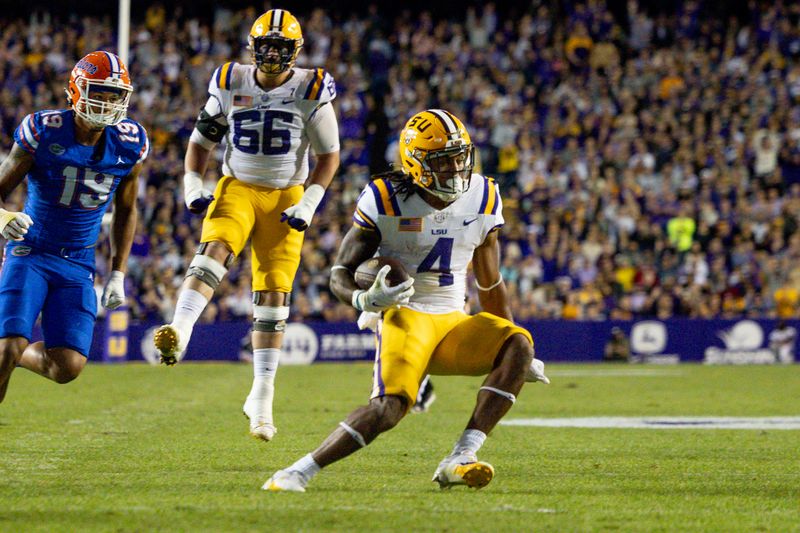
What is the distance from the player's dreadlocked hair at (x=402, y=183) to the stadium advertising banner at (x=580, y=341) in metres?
11.5

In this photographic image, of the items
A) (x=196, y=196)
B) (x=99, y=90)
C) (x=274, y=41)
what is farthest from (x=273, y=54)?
(x=99, y=90)

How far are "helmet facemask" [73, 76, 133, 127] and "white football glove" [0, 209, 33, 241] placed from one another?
662mm

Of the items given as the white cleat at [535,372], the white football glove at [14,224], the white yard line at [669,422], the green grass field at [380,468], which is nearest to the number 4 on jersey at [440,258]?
the white cleat at [535,372]

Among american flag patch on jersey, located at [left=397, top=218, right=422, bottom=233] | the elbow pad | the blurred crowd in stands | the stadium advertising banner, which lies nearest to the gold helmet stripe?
american flag patch on jersey, located at [left=397, top=218, right=422, bottom=233]

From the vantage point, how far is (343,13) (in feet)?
77.1

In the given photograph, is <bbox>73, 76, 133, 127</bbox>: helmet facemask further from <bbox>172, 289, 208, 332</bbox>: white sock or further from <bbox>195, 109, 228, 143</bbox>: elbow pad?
<bbox>172, 289, 208, 332</bbox>: white sock

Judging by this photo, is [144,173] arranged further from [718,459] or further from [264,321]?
[718,459]

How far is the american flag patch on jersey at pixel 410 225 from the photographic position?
554 cm

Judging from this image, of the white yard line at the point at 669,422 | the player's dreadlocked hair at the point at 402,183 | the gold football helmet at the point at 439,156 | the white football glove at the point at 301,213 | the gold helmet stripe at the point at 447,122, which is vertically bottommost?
the white yard line at the point at 669,422

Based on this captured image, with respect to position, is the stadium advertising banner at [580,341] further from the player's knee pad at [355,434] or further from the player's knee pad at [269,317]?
the player's knee pad at [355,434]

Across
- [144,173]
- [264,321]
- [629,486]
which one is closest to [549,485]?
[629,486]

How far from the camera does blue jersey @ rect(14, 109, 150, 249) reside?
20.5 ft

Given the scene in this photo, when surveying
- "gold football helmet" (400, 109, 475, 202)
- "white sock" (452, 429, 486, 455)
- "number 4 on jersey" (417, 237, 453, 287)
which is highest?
"gold football helmet" (400, 109, 475, 202)

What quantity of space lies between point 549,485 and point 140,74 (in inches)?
681
